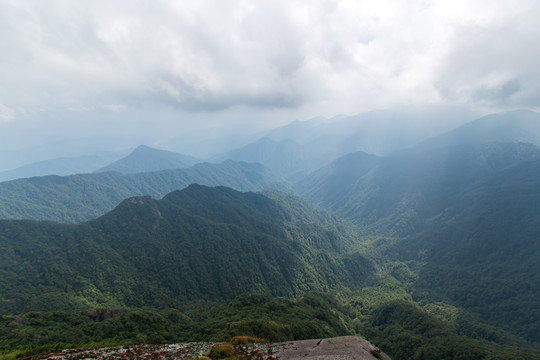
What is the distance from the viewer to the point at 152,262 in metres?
128

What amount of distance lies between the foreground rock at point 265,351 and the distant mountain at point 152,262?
Result: 86.2 m

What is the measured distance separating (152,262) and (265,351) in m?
123

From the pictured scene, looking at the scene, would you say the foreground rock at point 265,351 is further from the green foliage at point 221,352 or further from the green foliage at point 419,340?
the green foliage at point 419,340

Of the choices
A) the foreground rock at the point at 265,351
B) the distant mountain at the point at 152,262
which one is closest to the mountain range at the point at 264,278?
the distant mountain at the point at 152,262

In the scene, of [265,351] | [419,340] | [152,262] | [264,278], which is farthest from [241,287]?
[265,351]

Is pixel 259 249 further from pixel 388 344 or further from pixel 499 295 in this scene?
pixel 499 295

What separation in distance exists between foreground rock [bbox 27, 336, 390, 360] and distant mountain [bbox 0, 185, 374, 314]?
86176 millimetres

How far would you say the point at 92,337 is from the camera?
51062mm

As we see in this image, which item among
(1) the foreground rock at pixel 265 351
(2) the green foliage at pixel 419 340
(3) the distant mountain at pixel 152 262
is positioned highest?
(1) the foreground rock at pixel 265 351

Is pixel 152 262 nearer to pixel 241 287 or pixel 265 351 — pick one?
pixel 241 287

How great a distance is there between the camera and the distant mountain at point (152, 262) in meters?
101

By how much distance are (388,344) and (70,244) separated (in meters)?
148

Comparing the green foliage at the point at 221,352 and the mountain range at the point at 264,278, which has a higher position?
the green foliage at the point at 221,352

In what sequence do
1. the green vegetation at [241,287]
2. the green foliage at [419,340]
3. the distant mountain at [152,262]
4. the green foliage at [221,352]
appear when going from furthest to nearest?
the distant mountain at [152,262], the green foliage at [419,340], the green vegetation at [241,287], the green foliage at [221,352]
